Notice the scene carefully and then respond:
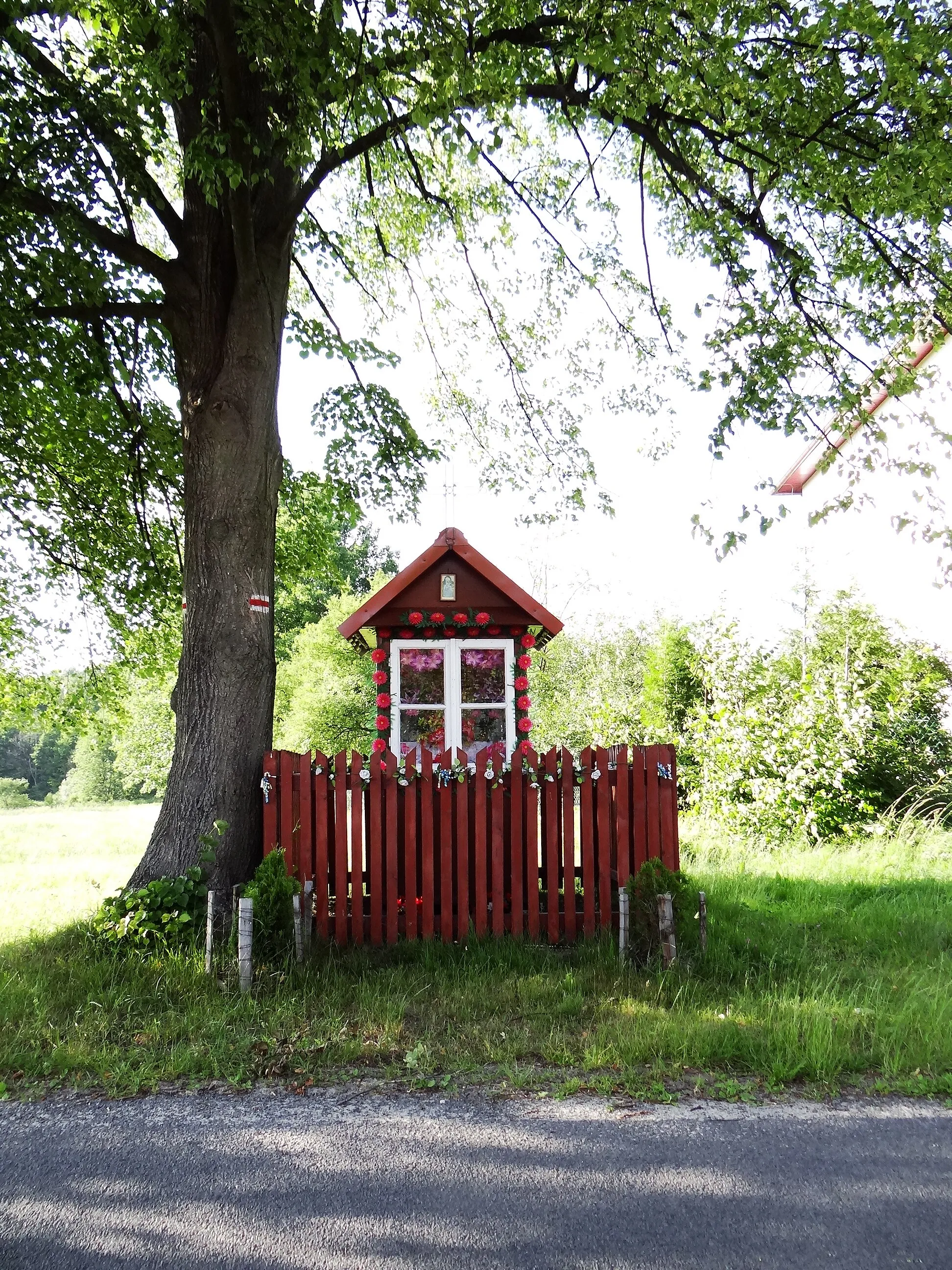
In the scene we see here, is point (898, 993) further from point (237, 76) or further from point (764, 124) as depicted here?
point (237, 76)

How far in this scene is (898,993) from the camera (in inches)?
206

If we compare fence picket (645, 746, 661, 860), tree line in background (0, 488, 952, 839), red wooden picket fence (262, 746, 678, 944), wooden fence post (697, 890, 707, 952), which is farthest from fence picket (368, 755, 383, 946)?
tree line in background (0, 488, 952, 839)

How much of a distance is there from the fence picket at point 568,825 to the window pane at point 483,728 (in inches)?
120

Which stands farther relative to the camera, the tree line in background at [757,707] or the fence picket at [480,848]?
the tree line in background at [757,707]

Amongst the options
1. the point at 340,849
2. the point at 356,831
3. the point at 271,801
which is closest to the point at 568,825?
the point at 356,831

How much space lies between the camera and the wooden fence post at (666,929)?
5566 millimetres

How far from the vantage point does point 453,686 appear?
9742 millimetres

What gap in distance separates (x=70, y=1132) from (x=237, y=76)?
22.9ft

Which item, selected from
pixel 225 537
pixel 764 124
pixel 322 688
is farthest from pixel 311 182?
pixel 322 688

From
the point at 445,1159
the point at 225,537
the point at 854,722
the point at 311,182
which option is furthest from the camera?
the point at 854,722

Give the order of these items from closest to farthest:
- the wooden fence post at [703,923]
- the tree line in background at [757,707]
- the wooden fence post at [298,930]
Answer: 1. the wooden fence post at [298,930]
2. the wooden fence post at [703,923]
3. the tree line in background at [757,707]

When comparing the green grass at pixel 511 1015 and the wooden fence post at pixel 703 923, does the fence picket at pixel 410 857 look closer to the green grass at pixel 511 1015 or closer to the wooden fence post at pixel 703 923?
the green grass at pixel 511 1015

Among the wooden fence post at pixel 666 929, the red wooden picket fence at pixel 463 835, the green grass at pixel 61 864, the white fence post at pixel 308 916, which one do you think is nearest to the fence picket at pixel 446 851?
the red wooden picket fence at pixel 463 835

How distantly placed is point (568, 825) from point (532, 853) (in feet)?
1.18
